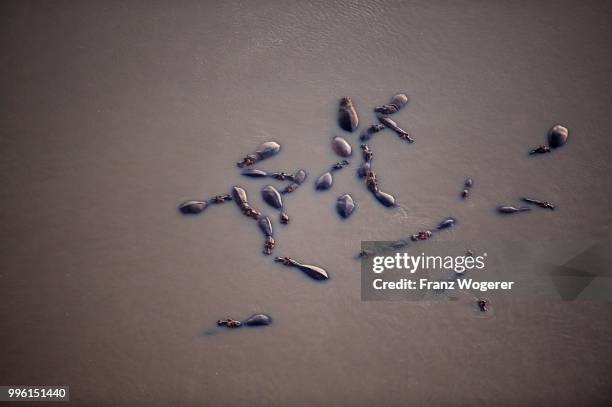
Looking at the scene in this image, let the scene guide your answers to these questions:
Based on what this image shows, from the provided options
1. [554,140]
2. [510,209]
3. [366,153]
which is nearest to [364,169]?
[366,153]

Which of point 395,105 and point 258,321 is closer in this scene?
point 258,321

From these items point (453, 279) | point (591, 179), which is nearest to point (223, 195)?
point (453, 279)

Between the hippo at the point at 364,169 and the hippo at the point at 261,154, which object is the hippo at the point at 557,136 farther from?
the hippo at the point at 261,154

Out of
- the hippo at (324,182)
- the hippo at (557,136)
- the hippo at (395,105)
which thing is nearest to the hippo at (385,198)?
the hippo at (324,182)

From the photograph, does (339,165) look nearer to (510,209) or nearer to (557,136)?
(510,209)

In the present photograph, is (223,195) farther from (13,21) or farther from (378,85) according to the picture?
(13,21)

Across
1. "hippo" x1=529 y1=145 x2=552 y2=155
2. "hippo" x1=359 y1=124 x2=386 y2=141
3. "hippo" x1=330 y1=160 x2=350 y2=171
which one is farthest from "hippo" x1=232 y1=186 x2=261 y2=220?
"hippo" x1=529 y1=145 x2=552 y2=155

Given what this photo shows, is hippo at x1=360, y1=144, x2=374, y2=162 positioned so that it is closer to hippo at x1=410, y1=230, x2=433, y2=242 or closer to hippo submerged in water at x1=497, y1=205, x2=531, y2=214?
hippo at x1=410, y1=230, x2=433, y2=242
